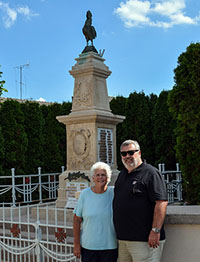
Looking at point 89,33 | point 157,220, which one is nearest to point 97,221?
point 157,220

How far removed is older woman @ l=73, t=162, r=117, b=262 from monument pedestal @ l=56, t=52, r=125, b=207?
457 centimetres

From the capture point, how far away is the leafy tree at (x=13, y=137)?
1164 centimetres

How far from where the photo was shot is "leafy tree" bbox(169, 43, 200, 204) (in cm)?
770

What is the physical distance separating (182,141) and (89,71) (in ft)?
9.03

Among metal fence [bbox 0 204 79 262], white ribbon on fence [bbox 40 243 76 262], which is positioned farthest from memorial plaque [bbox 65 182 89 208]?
white ribbon on fence [bbox 40 243 76 262]

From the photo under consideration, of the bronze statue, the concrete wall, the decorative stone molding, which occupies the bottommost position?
the concrete wall

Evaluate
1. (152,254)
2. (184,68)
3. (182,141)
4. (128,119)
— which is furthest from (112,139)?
(152,254)

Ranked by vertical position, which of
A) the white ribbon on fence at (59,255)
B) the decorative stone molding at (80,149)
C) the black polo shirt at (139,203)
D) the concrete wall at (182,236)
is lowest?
the white ribbon on fence at (59,255)

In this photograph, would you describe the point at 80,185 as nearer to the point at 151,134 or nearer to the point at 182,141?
the point at 182,141

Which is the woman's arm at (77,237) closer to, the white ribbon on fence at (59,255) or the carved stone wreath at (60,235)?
the white ribbon on fence at (59,255)

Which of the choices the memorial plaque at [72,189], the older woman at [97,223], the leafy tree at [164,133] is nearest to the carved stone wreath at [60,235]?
the older woman at [97,223]

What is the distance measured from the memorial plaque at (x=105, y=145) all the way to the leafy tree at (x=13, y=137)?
15.1 feet

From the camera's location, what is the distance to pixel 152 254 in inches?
108

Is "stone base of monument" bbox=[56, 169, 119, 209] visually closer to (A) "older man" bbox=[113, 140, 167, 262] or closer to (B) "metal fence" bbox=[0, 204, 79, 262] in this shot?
(B) "metal fence" bbox=[0, 204, 79, 262]
